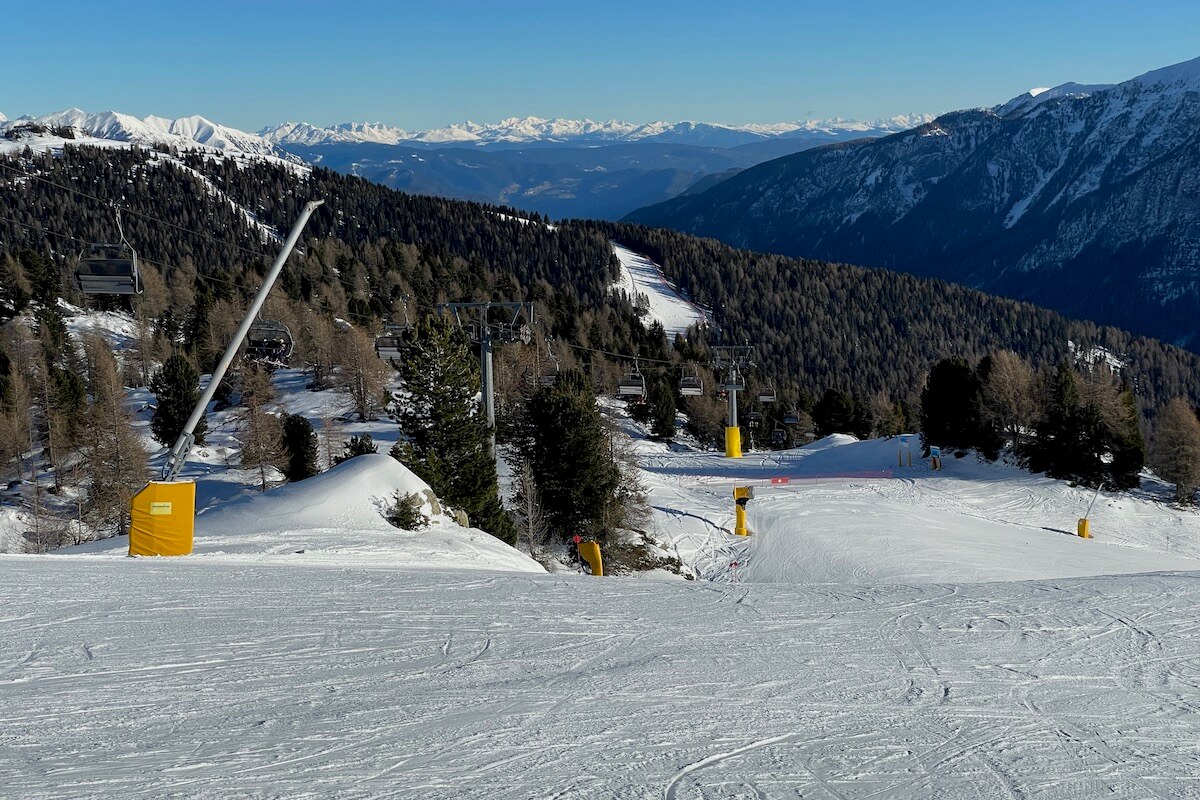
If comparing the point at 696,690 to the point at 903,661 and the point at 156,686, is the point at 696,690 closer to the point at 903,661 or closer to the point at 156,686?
the point at 903,661

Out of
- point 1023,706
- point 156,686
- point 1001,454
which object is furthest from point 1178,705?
point 1001,454

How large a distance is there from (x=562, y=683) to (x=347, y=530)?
39.3ft

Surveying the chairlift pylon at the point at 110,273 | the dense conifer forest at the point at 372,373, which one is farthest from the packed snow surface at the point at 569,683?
the dense conifer forest at the point at 372,373

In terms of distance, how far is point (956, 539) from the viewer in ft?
118

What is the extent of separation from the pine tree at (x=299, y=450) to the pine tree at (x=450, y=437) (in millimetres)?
18203

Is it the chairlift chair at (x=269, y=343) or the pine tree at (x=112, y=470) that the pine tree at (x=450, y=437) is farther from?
the pine tree at (x=112, y=470)

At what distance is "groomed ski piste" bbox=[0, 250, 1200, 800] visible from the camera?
607cm

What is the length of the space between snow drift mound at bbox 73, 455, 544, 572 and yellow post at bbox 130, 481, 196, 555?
0.65 meters

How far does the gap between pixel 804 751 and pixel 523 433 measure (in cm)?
2924

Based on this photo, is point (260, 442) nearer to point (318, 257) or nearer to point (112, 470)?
point (112, 470)

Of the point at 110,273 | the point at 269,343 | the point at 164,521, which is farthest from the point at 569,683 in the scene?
the point at 269,343

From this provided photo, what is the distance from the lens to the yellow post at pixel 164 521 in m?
15.6

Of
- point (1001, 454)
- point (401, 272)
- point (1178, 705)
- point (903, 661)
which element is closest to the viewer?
point (1178, 705)

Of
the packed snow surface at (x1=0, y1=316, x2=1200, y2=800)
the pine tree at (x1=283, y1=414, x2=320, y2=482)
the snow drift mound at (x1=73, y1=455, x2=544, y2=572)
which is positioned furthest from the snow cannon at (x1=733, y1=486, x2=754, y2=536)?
the pine tree at (x1=283, y1=414, x2=320, y2=482)
